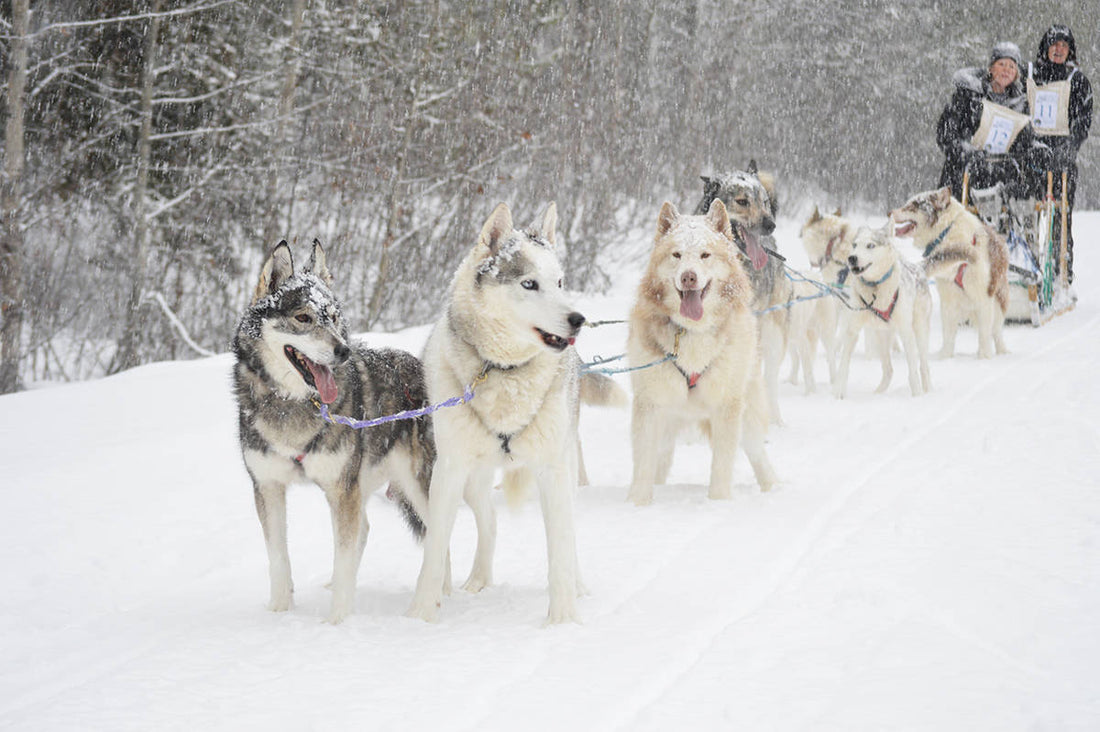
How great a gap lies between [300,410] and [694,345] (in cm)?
233

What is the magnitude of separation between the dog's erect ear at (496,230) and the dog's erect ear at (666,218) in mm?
1762

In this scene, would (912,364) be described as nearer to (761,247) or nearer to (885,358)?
(885,358)

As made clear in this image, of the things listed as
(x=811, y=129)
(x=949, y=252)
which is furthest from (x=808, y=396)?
(x=811, y=129)

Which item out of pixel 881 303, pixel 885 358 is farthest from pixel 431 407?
pixel 885 358

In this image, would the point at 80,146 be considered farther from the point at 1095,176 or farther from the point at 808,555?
the point at 1095,176

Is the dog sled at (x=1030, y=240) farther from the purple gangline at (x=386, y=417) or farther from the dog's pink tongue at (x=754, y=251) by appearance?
the purple gangline at (x=386, y=417)

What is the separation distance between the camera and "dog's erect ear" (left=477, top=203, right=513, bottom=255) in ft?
10.5

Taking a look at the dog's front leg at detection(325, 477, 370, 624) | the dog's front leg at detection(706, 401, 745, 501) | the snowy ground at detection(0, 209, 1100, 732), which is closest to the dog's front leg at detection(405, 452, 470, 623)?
the snowy ground at detection(0, 209, 1100, 732)

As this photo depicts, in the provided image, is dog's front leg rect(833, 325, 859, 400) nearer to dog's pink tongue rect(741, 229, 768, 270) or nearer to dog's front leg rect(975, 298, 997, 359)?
dog's pink tongue rect(741, 229, 768, 270)

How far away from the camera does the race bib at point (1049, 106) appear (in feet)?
36.9

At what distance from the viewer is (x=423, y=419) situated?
3.61m

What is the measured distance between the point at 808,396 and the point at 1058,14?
26.3 meters

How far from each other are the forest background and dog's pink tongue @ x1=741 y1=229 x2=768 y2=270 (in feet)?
17.3

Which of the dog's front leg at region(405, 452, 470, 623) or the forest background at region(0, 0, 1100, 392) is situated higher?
the forest background at region(0, 0, 1100, 392)
